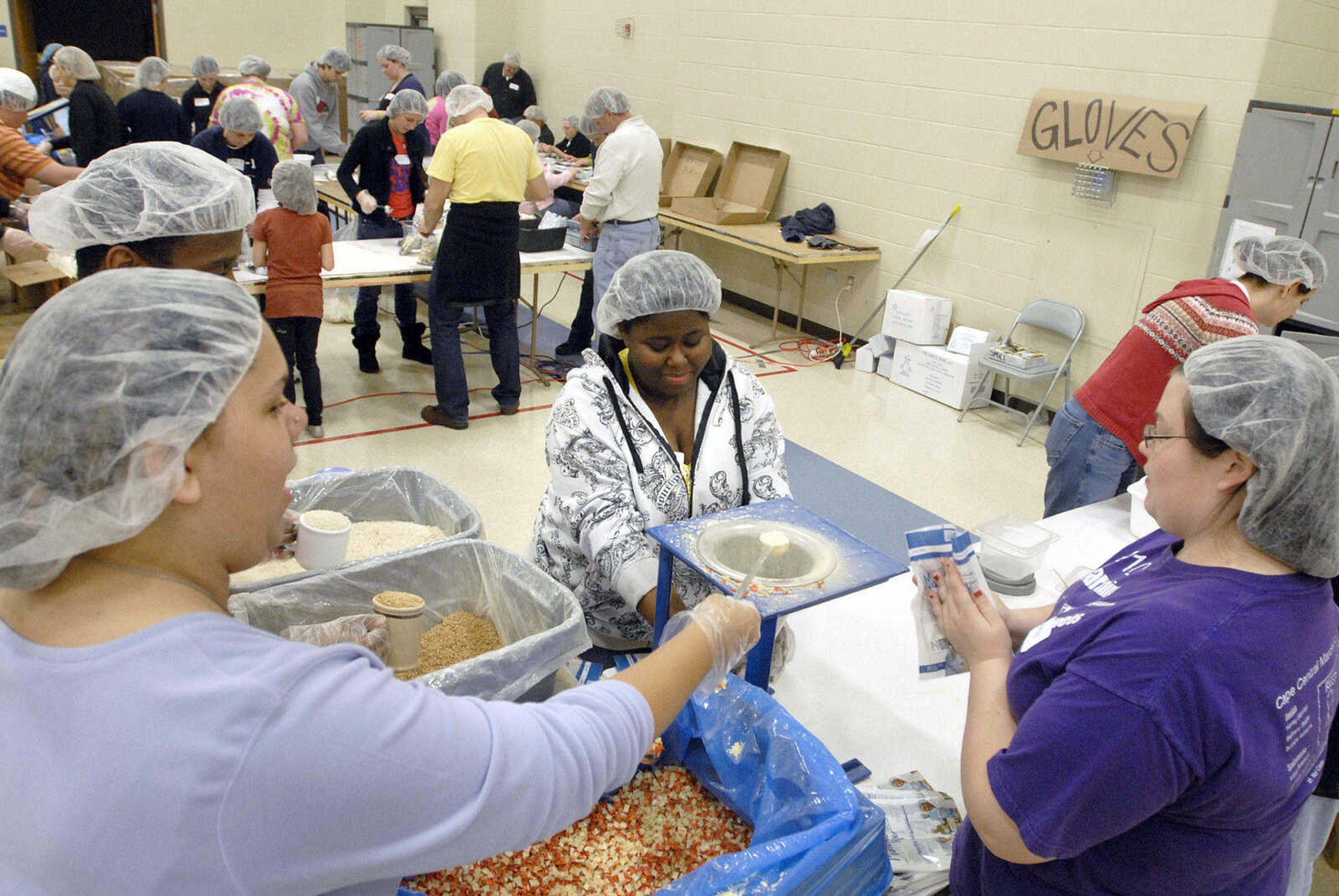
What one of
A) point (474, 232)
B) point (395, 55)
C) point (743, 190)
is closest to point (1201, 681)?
point (474, 232)

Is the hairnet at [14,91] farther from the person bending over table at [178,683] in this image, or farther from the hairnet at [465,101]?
the person bending over table at [178,683]

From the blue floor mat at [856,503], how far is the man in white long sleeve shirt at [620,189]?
1679 mm

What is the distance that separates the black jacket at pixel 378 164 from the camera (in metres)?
5.31

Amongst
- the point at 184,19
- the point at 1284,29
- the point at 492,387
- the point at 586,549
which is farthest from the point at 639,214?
the point at 184,19

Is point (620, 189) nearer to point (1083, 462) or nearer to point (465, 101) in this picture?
point (465, 101)

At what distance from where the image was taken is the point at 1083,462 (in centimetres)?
313

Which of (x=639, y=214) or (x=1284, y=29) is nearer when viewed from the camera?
(x=1284, y=29)

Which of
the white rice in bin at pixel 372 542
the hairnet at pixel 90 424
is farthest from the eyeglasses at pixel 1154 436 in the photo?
the white rice in bin at pixel 372 542

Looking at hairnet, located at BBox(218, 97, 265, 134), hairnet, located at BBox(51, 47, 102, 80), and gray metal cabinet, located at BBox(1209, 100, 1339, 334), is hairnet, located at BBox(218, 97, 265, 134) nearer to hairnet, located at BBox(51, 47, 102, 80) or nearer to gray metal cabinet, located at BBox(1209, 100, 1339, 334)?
hairnet, located at BBox(51, 47, 102, 80)

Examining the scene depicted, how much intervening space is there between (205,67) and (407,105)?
311cm

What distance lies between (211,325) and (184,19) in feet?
42.7

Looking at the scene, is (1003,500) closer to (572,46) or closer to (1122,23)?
(1122,23)

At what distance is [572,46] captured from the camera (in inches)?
372

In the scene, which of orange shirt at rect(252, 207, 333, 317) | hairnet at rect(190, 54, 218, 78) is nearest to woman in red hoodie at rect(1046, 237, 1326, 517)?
orange shirt at rect(252, 207, 333, 317)
